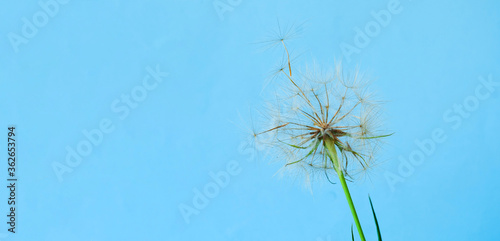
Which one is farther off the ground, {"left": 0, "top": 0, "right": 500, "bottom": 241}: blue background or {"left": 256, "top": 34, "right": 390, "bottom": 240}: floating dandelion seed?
{"left": 0, "top": 0, "right": 500, "bottom": 241}: blue background

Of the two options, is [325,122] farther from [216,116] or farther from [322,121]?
[216,116]

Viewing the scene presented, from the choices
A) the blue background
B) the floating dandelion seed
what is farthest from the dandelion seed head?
the blue background

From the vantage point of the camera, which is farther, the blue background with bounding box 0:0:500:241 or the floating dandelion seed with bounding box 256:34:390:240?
the blue background with bounding box 0:0:500:241

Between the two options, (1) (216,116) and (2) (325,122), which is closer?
(2) (325,122)

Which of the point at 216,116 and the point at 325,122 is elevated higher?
the point at 216,116

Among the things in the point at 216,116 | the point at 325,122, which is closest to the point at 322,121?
the point at 325,122

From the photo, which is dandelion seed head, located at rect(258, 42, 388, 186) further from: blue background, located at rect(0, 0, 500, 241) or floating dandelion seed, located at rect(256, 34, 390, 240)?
blue background, located at rect(0, 0, 500, 241)
